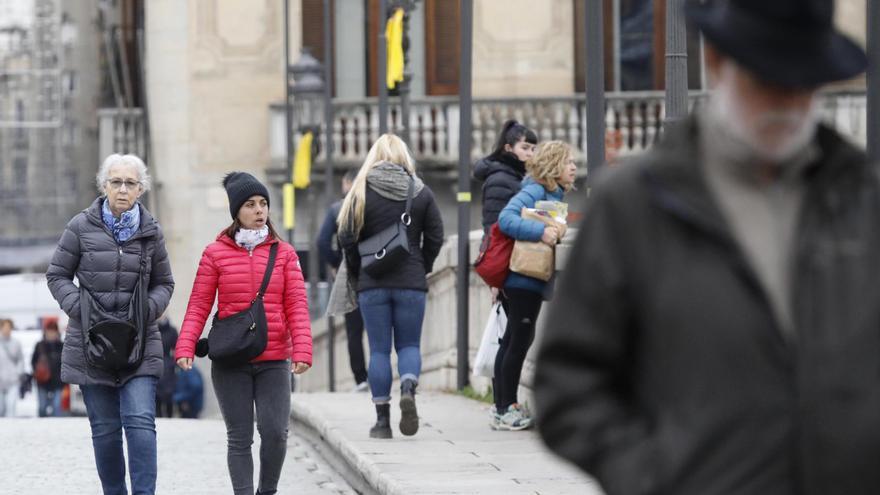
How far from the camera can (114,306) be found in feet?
31.2

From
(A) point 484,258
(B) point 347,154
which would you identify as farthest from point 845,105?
(A) point 484,258

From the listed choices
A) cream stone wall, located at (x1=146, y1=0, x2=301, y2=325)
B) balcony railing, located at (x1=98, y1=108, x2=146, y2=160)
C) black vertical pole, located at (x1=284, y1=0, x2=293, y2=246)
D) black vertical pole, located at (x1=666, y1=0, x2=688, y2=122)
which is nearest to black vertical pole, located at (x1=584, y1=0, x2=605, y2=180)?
black vertical pole, located at (x1=666, y1=0, x2=688, y2=122)

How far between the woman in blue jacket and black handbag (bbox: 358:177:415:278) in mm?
621

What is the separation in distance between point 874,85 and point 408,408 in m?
3.79

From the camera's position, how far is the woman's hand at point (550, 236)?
474 inches

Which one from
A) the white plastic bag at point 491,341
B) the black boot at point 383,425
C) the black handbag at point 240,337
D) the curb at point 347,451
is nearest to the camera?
the black handbag at point 240,337

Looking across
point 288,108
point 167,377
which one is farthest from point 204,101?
point 167,377

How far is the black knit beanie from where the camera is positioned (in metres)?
9.48

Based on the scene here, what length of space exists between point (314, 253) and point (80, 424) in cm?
1353

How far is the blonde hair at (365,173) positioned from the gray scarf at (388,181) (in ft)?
0.14

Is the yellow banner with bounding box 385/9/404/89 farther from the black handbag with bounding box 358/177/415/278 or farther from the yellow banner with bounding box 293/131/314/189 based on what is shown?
the yellow banner with bounding box 293/131/314/189

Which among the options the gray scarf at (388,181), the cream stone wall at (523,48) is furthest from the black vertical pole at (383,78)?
the cream stone wall at (523,48)

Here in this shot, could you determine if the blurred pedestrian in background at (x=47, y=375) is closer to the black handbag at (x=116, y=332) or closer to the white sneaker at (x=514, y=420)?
the white sneaker at (x=514, y=420)

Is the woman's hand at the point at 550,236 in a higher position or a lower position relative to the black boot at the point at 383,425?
higher
